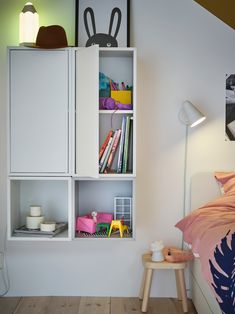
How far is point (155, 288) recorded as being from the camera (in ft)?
9.43

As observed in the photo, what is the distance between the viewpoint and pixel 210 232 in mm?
2041

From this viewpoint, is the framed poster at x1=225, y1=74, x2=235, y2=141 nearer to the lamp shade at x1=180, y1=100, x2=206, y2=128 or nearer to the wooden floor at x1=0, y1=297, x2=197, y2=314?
the lamp shade at x1=180, y1=100, x2=206, y2=128

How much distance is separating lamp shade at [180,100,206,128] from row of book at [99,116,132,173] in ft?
1.29

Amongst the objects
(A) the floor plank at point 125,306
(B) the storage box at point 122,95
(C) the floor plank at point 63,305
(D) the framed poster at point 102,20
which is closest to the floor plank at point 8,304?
(C) the floor plank at point 63,305

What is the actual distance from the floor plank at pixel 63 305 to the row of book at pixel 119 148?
36.2 inches

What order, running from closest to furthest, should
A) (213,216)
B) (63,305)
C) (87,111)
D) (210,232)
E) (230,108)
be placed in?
(210,232), (213,216), (87,111), (63,305), (230,108)

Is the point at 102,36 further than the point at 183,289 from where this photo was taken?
Yes

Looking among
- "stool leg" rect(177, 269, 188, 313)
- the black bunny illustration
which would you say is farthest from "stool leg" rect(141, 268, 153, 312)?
the black bunny illustration

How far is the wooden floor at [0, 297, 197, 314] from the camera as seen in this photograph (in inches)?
103

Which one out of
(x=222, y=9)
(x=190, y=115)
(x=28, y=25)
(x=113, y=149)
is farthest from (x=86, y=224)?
(x=222, y=9)

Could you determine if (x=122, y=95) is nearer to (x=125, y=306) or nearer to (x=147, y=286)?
(x=147, y=286)

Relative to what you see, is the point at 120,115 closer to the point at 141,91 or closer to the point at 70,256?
the point at 141,91

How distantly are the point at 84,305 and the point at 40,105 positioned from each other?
1.35 meters

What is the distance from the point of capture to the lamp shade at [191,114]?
2.66 metres
